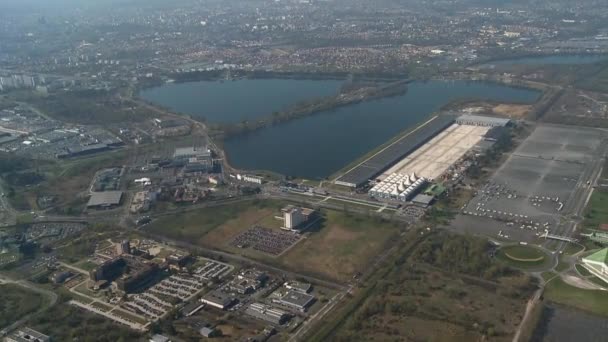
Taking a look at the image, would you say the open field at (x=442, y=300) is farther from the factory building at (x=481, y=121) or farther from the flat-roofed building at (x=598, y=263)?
the factory building at (x=481, y=121)

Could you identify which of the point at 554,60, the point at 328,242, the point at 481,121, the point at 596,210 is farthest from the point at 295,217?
the point at 554,60

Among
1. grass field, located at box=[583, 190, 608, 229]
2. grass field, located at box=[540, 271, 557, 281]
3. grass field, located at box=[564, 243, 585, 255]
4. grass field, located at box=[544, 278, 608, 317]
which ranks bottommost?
grass field, located at box=[544, 278, 608, 317]

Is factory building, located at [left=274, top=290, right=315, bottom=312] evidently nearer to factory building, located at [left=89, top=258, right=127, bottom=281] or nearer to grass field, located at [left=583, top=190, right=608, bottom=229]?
factory building, located at [left=89, top=258, right=127, bottom=281]

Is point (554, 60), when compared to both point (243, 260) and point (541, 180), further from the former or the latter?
point (243, 260)

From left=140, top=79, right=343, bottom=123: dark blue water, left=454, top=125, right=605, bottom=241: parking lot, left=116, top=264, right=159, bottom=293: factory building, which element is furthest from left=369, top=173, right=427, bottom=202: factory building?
left=140, top=79, right=343, bottom=123: dark blue water

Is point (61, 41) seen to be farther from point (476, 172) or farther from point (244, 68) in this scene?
point (476, 172)

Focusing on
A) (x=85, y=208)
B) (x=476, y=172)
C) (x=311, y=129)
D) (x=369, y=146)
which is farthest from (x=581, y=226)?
(x=85, y=208)
